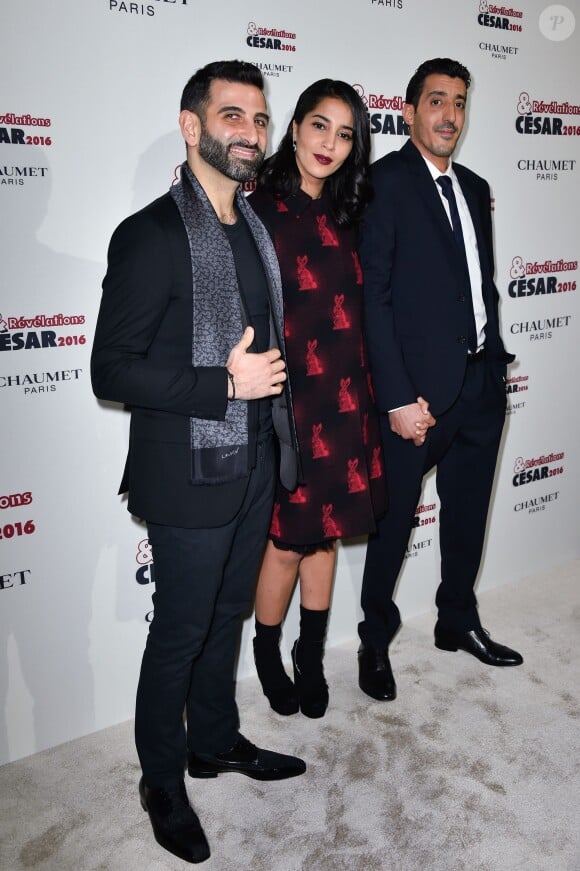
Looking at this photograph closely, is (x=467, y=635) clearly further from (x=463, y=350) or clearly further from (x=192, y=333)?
(x=192, y=333)

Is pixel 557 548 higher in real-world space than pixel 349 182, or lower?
lower

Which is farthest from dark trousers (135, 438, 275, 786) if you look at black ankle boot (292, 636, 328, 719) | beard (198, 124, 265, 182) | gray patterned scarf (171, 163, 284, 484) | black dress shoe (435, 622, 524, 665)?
black dress shoe (435, 622, 524, 665)

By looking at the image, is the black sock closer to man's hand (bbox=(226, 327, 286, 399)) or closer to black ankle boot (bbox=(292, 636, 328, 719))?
black ankle boot (bbox=(292, 636, 328, 719))

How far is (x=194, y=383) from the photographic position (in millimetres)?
1650

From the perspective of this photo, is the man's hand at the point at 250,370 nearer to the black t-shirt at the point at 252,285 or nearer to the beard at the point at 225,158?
the black t-shirt at the point at 252,285

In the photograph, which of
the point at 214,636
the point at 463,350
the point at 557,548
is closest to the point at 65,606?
the point at 214,636

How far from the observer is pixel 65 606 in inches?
90.7

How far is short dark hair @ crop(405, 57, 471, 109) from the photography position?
2.32m

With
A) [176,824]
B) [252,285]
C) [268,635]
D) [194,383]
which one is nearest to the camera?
[194,383]

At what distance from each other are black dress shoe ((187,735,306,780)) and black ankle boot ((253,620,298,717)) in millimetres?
283

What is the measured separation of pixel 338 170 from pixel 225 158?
52cm

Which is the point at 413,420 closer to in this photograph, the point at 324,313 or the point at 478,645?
the point at 324,313

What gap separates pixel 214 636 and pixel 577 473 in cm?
213

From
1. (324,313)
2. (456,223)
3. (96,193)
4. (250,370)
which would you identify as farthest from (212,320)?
(456,223)
